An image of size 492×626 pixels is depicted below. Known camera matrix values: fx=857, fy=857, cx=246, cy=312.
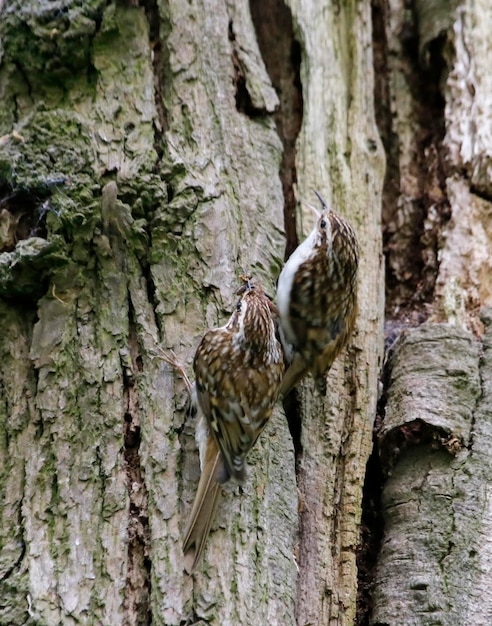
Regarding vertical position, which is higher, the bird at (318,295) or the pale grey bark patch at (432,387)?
the bird at (318,295)

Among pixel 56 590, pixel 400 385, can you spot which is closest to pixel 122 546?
pixel 56 590

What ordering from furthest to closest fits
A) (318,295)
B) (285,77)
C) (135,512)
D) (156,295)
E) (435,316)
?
(285,77)
(435,316)
(318,295)
(156,295)
(135,512)

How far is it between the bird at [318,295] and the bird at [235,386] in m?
0.06

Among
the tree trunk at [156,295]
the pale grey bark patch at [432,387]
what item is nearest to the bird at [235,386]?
the tree trunk at [156,295]

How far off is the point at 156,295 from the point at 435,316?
1.09 meters

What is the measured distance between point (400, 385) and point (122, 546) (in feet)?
3.64

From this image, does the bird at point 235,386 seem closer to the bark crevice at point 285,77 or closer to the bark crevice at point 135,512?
the bark crevice at point 135,512

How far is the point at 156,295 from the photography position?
2.54 metres

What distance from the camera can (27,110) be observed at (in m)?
2.85

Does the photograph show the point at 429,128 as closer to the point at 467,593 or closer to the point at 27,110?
the point at 27,110

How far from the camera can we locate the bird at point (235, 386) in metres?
2.32

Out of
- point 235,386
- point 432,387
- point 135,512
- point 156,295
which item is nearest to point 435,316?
point 432,387

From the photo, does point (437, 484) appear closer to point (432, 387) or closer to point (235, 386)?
point (432, 387)

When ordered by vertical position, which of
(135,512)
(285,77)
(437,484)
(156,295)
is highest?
(285,77)
